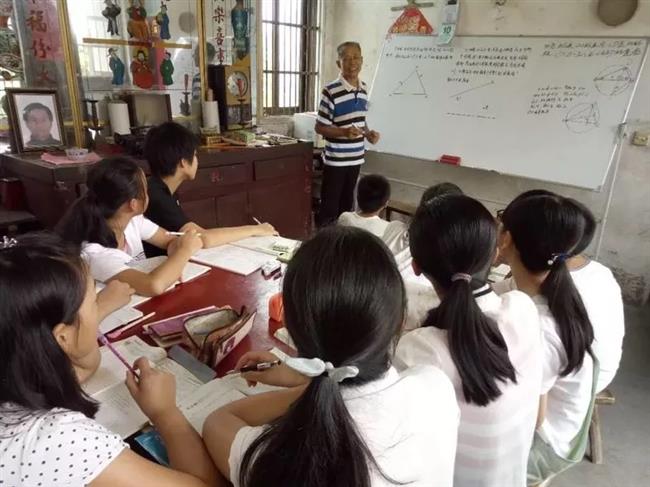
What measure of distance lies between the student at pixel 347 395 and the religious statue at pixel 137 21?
2.77 metres

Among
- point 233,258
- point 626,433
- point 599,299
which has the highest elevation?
point 599,299

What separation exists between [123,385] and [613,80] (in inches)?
115

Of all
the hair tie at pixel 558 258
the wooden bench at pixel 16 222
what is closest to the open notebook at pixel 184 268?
the hair tie at pixel 558 258

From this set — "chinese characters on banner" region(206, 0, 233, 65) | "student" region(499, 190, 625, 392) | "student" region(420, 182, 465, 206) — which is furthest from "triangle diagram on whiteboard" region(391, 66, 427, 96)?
"student" region(499, 190, 625, 392)

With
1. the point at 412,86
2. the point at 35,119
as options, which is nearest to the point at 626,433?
the point at 412,86

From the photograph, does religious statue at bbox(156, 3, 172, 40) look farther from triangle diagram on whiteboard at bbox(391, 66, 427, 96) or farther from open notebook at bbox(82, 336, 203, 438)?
open notebook at bbox(82, 336, 203, 438)

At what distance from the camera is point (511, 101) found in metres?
2.97

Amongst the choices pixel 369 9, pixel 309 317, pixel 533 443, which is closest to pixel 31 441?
pixel 309 317

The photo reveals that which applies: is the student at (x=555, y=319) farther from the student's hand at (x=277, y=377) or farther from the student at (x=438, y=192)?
the student's hand at (x=277, y=377)

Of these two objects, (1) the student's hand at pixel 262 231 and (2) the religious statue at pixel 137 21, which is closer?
(1) the student's hand at pixel 262 231

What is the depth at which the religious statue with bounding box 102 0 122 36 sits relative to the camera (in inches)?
106

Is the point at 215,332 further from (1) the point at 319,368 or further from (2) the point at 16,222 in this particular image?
(2) the point at 16,222

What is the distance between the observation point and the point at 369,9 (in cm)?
379

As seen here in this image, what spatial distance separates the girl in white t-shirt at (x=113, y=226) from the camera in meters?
1.37
